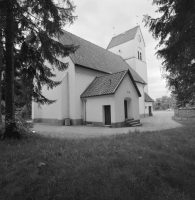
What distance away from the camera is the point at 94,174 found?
140 inches

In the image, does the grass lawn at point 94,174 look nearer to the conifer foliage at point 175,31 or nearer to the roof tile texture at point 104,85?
the conifer foliage at point 175,31

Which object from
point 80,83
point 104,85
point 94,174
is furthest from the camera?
point 80,83

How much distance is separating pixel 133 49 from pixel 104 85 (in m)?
17.0

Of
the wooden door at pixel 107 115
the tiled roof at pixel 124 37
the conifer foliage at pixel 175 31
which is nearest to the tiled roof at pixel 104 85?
the wooden door at pixel 107 115

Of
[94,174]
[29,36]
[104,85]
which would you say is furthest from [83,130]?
[94,174]

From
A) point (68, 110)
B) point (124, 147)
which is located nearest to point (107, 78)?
point (68, 110)

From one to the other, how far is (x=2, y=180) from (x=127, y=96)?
12754mm

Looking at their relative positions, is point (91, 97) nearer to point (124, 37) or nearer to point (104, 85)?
point (104, 85)

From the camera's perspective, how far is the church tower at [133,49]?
94.0ft

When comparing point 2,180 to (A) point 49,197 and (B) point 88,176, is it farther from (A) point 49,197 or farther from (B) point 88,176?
(B) point 88,176

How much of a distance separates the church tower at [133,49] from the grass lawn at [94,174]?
25.6 meters

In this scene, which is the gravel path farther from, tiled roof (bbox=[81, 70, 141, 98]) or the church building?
tiled roof (bbox=[81, 70, 141, 98])

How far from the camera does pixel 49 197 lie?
2.81 m

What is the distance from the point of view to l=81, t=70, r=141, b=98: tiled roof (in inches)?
542
